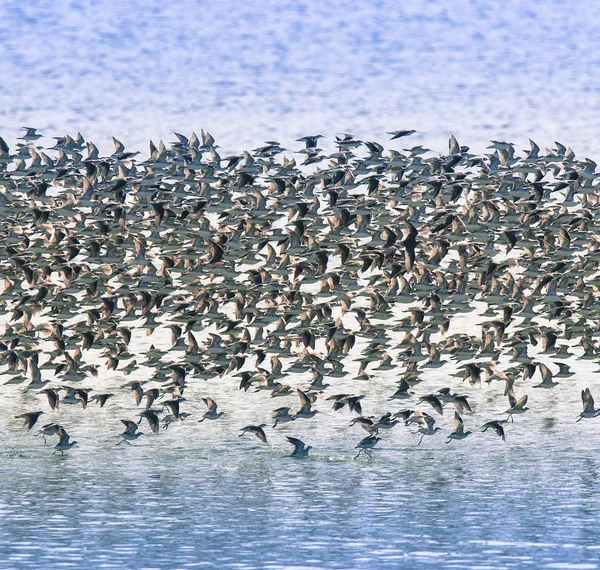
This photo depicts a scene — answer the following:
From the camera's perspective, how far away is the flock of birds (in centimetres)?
7281

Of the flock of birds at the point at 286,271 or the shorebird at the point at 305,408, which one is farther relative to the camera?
the flock of birds at the point at 286,271

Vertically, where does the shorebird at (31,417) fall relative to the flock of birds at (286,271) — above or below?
below

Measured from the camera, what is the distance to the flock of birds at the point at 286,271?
72812mm

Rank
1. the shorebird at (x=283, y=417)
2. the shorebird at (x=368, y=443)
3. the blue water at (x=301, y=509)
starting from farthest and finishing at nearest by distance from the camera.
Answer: the shorebird at (x=283, y=417) < the shorebird at (x=368, y=443) < the blue water at (x=301, y=509)

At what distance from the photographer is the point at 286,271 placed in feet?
245

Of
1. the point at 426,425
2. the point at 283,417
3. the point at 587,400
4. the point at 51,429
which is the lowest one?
the point at 426,425

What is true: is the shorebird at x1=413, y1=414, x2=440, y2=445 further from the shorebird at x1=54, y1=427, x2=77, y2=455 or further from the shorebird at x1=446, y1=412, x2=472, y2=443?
the shorebird at x1=54, y1=427, x2=77, y2=455

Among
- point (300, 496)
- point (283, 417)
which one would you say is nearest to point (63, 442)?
point (283, 417)

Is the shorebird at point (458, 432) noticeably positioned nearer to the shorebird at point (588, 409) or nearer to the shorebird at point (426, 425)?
the shorebird at point (426, 425)

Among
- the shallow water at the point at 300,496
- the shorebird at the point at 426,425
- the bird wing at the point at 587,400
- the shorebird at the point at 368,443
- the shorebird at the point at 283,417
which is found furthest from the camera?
the bird wing at the point at 587,400

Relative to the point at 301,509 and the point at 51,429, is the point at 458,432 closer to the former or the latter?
the point at 301,509

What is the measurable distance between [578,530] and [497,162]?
40825 millimetres

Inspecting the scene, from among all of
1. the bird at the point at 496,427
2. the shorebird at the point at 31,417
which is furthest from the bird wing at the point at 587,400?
the shorebird at the point at 31,417

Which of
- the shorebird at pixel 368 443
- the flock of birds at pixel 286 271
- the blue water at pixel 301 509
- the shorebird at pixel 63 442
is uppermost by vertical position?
the flock of birds at pixel 286 271
